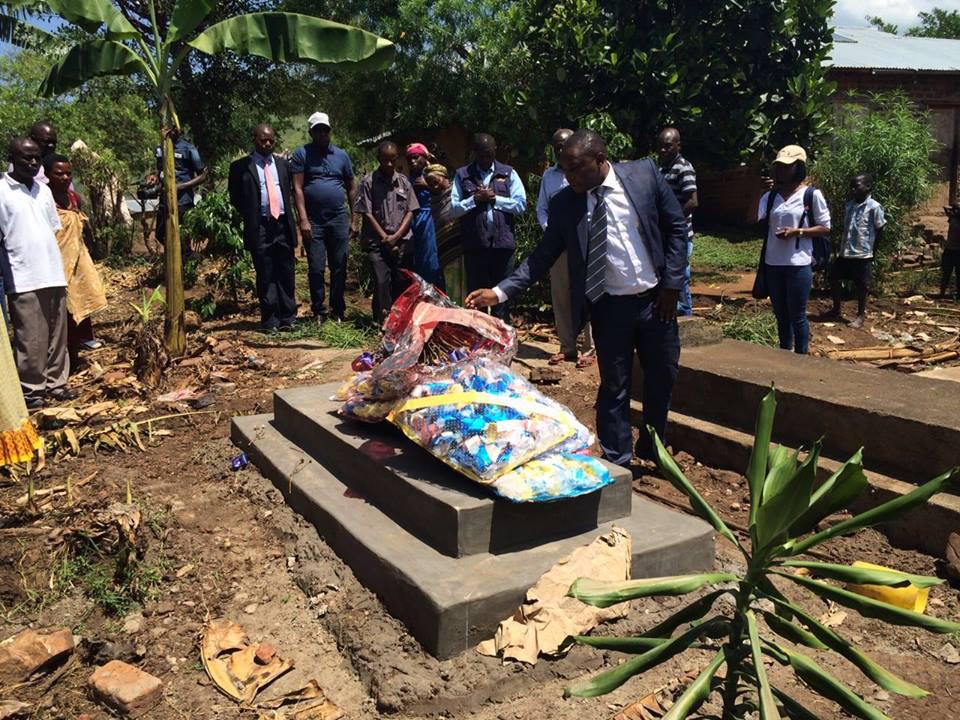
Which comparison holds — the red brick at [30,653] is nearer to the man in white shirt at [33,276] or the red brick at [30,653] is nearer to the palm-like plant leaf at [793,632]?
the palm-like plant leaf at [793,632]

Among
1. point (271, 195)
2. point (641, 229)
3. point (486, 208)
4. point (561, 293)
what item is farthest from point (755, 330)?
point (271, 195)

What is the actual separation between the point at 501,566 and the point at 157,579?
168 centimetres

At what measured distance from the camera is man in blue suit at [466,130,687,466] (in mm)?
4285

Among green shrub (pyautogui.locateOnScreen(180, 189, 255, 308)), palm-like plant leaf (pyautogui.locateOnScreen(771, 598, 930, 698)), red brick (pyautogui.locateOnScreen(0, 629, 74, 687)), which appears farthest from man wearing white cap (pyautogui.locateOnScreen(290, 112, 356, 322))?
palm-like plant leaf (pyautogui.locateOnScreen(771, 598, 930, 698))

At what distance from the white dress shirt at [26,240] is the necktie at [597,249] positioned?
416cm

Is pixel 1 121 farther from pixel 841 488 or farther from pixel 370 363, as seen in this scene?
pixel 841 488

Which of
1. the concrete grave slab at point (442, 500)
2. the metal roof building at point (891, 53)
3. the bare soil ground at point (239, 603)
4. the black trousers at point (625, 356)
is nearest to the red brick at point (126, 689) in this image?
the bare soil ground at point (239, 603)

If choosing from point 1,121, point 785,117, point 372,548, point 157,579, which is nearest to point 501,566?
point 372,548

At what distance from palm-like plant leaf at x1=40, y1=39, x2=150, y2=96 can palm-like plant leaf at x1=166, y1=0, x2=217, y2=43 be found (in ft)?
1.28

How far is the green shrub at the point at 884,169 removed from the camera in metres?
10.4

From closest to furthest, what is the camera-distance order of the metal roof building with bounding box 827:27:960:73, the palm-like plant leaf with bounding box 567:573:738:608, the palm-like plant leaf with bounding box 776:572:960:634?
the palm-like plant leaf with bounding box 776:572:960:634, the palm-like plant leaf with bounding box 567:573:738:608, the metal roof building with bounding box 827:27:960:73

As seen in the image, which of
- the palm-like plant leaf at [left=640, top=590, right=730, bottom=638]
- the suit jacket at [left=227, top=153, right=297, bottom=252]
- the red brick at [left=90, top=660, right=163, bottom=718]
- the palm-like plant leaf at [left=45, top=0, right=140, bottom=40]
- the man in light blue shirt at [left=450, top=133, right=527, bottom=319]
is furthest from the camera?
the suit jacket at [left=227, top=153, right=297, bottom=252]

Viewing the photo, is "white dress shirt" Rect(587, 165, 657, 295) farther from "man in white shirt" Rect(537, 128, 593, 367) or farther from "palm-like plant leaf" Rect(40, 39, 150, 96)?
"palm-like plant leaf" Rect(40, 39, 150, 96)

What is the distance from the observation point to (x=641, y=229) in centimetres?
429
